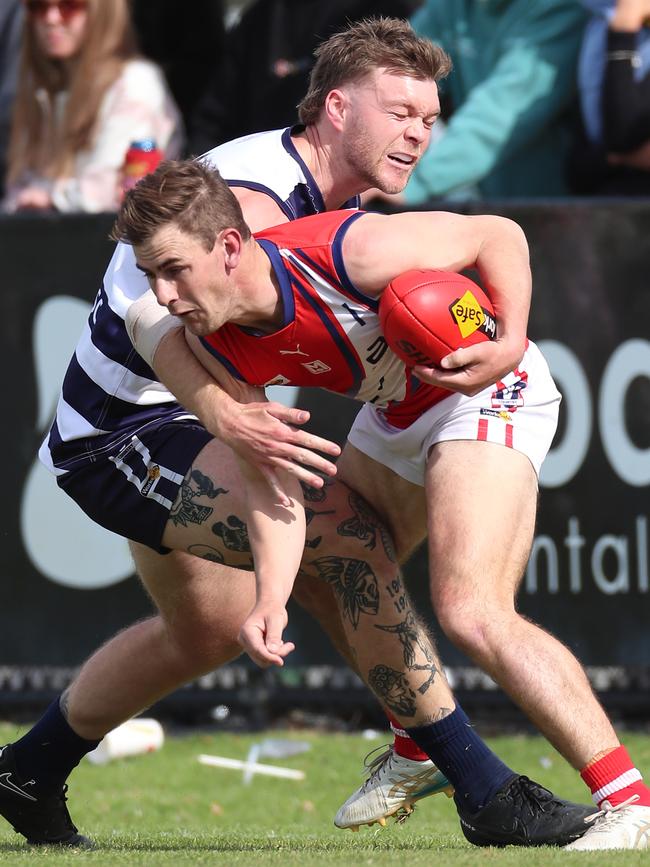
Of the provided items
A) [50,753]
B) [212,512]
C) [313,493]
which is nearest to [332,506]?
[313,493]

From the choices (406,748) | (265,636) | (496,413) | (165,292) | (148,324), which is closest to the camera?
(265,636)

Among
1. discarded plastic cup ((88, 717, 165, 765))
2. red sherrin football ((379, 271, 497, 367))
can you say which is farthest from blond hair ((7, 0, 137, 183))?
red sherrin football ((379, 271, 497, 367))

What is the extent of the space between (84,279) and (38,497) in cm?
98

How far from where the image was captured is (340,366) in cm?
421

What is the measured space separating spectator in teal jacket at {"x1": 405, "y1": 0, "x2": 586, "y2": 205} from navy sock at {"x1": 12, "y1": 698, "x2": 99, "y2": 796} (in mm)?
3401

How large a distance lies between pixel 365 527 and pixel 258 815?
1879 mm

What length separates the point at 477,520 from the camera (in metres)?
4.09

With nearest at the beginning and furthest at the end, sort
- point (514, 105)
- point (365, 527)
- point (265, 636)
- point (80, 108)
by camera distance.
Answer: point (265, 636) → point (365, 527) → point (514, 105) → point (80, 108)

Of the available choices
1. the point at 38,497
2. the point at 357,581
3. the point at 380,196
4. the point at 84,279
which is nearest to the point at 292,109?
the point at 380,196

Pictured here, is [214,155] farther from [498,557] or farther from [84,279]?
[84,279]

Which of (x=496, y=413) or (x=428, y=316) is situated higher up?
(x=428, y=316)

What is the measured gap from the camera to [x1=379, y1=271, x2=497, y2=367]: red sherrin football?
12.9 ft

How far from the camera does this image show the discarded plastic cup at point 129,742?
21.6ft

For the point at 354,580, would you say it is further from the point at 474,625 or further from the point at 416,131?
the point at 416,131
